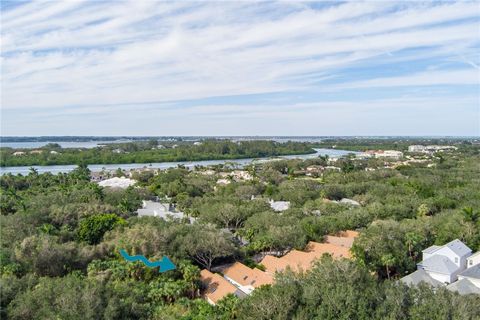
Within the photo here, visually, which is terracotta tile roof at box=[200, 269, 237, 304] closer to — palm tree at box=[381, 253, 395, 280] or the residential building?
the residential building

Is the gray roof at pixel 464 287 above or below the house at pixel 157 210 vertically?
above

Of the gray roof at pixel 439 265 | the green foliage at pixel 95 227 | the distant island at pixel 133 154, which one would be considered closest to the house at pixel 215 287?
the green foliage at pixel 95 227

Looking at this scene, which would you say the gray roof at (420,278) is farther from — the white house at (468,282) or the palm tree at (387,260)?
the palm tree at (387,260)

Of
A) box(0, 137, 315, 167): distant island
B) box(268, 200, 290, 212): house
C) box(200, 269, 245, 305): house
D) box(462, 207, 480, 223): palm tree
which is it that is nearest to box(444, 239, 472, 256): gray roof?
box(462, 207, 480, 223): palm tree

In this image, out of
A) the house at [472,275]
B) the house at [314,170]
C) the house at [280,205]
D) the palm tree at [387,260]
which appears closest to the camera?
the house at [472,275]

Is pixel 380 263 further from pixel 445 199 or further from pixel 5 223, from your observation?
pixel 5 223

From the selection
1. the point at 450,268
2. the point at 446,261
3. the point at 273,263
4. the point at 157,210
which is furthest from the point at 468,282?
the point at 157,210

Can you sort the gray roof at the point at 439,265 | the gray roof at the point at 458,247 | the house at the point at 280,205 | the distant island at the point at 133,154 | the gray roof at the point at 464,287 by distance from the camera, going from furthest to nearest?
the distant island at the point at 133,154, the house at the point at 280,205, the gray roof at the point at 458,247, the gray roof at the point at 439,265, the gray roof at the point at 464,287
